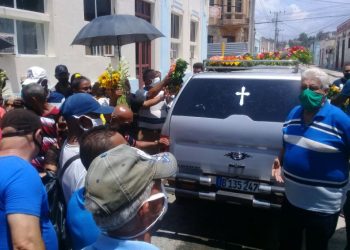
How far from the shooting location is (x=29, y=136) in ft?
6.36

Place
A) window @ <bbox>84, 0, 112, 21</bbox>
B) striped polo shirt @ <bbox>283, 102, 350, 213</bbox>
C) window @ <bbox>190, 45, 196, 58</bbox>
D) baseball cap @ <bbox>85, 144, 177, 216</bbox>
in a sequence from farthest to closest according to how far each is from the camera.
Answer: window @ <bbox>190, 45, 196, 58</bbox>
window @ <bbox>84, 0, 112, 21</bbox>
striped polo shirt @ <bbox>283, 102, 350, 213</bbox>
baseball cap @ <bbox>85, 144, 177, 216</bbox>

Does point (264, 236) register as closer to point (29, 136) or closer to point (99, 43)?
point (29, 136)

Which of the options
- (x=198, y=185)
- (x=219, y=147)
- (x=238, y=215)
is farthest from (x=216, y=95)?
(x=238, y=215)

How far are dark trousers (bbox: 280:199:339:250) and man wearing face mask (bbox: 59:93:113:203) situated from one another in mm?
→ 1676

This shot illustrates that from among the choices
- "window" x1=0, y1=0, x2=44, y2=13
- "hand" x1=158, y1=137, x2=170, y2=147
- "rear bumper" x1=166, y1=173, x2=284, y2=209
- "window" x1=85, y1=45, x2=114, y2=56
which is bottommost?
"rear bumper" x1=166, y1=173, x2=284, y2=209

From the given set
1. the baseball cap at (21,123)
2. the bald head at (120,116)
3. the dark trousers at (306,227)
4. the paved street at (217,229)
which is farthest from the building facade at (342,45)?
the baseball cap at (21,123)

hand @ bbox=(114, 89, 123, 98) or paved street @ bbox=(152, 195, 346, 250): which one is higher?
hand @ bbox=(114, 89, 123, 98)

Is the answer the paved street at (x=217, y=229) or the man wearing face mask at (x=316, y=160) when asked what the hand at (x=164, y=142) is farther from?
the man wearing face mask at (x=316, y=160)

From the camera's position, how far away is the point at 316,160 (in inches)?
107

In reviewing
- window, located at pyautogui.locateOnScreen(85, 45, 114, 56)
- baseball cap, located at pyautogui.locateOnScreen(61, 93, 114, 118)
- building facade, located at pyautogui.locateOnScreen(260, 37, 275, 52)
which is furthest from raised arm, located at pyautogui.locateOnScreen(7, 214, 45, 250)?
building facade, located at pyautogui.locateOnScreen(260, 37, 275, 52)

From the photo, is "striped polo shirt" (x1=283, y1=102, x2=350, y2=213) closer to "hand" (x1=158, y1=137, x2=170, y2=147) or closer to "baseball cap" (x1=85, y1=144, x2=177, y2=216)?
"hand" (x1=158, y1=137, x2=170, y2=147)

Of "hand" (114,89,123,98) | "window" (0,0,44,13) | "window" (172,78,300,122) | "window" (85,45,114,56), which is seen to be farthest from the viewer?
"window" (85,45,114,56)

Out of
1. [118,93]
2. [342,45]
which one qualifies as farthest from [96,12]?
[342,45]

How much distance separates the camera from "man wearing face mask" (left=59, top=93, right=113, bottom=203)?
219 centimetres
